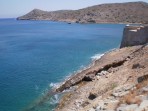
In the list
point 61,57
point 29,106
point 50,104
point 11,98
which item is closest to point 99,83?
point 50,104

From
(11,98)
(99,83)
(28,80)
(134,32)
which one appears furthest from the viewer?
(134,32)

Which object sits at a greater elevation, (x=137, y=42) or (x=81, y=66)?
(x=137, y=42)

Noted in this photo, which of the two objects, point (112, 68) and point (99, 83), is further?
point (112, 68)

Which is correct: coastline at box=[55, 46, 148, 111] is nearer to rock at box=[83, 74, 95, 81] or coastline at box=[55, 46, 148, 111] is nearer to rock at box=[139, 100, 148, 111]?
rock at box=[83, 74, 95, 81]

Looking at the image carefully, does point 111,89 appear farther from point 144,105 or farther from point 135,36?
point 135,36

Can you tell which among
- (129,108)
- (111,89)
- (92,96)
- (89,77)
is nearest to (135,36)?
(89,77)

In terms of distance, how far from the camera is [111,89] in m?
29.1

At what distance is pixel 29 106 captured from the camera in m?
35.2

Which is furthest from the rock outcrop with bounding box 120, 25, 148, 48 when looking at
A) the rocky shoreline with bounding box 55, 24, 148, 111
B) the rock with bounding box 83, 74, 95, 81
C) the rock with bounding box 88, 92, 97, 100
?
the rock with bounding box 88, 92, 97, 100

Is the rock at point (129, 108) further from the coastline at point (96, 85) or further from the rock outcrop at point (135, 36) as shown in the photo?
the rock outcrop at point (135, 36)

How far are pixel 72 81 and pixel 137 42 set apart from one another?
61.2ft

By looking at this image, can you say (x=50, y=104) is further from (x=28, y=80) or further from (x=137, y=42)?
(x=137, y=42)

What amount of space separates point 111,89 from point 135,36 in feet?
89.8

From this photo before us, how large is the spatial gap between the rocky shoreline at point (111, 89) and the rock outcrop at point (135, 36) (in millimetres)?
11291
